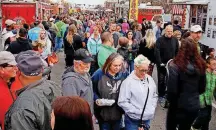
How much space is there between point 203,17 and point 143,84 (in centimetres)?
1204

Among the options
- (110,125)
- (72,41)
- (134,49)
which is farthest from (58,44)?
(110,125)

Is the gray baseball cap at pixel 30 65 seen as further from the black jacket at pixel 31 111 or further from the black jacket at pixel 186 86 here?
the black jacket at pixel 186 86

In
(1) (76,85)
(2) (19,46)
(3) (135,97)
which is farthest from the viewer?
(2) (19,46)

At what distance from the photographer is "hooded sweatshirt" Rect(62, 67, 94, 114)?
398cm

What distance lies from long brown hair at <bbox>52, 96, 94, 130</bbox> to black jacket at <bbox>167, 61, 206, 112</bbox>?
7.58 ft

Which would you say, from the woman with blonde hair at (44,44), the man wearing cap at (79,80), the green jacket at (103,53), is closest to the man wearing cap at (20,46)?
the woman with blonde hair at (44,44)

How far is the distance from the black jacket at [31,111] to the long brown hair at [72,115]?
0.36m

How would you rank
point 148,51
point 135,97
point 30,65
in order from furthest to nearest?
point 148,51, point 135,97, point 30,65

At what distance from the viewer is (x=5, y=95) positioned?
362 centimetres

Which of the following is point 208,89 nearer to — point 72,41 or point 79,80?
point 79,80

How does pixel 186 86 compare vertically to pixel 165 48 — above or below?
below

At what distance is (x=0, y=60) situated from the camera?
3.96 m

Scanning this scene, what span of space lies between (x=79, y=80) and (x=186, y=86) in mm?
1382

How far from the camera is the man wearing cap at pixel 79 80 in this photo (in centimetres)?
399
